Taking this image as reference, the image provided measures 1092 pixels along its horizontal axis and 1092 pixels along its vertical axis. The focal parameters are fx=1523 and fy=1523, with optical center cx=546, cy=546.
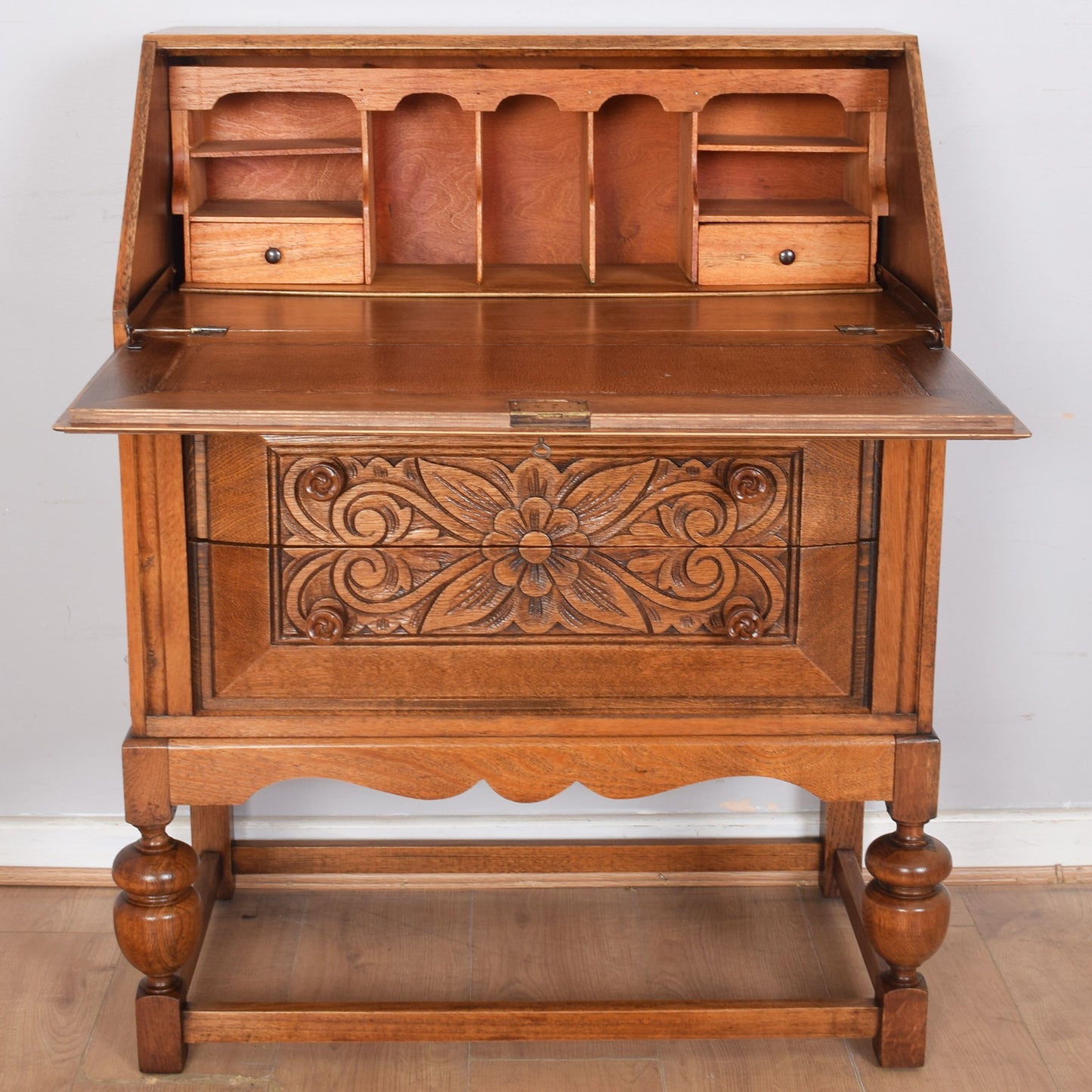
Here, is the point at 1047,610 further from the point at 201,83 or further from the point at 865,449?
the point at 201,83

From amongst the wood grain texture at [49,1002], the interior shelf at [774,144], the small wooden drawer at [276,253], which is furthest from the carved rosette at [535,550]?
the wood grain texture at [49,1002]

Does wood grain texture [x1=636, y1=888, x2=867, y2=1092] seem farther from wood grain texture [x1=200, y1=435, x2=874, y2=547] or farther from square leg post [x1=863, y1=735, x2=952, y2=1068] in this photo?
wood grain texture [x1=200, y1=435, x2=874, y2=547]

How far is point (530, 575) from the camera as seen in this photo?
6.57 ft

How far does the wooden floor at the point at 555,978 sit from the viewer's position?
2295 millimetres

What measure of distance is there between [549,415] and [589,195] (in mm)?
679

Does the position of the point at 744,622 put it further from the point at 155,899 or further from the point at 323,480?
the point at 155,899

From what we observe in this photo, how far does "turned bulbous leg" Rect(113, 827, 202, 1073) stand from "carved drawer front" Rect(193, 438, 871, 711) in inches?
10.6

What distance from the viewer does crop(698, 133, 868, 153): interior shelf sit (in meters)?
2.28

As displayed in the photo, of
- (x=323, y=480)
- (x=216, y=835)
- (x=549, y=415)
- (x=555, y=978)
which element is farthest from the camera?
(x=216, y=835)

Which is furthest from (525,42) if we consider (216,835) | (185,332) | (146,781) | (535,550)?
(216,835)

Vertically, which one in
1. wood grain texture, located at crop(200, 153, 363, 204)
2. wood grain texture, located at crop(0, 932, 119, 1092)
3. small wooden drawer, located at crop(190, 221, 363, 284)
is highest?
wood grain texture, located at crop(200, 153, 363, 204)

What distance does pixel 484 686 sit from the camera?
2061mm

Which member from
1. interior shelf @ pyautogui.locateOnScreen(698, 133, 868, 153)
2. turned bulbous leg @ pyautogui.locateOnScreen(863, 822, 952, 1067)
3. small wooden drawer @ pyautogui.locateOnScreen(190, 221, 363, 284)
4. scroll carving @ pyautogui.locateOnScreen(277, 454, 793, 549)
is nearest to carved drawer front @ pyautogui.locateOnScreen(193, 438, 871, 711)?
scroll carving @ pyautogui.locateOnScreen(277, 454, 793, 549)

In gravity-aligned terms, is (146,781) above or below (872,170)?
below
